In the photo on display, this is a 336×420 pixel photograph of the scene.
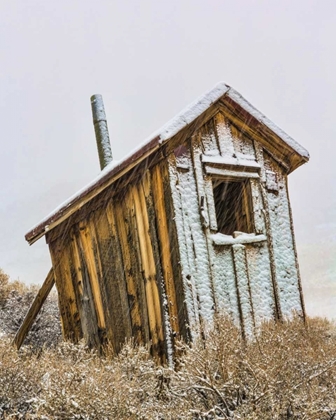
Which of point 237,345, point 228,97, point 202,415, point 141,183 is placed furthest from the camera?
point 228,97

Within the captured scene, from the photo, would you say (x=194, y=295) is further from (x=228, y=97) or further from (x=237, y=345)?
(x=228, y=97)

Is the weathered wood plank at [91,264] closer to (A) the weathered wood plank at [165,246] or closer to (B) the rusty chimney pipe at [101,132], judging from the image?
(A) the weathered wood plank at [165,246]

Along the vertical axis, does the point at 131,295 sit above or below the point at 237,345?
above

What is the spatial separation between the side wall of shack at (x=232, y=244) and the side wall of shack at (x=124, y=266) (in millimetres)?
204

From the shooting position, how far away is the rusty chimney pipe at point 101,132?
963 centimetres

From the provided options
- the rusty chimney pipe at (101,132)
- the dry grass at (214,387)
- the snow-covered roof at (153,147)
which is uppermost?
the rusty chimney pipe at (101,132)

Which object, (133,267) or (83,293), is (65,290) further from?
(133,267)

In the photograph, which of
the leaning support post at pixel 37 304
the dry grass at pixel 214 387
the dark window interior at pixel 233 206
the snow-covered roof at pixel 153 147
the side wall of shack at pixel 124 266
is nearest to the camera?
the dry grass at pixel 214 387

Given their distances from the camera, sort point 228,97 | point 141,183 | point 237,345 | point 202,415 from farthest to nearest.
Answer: point 228,97 → point 141,183 → point 237,345 → point 202,415

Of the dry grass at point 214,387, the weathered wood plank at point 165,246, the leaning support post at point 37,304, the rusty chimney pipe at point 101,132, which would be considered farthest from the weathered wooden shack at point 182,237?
the rusty chimney pipe at point 101,132

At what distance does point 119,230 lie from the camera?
6.15m

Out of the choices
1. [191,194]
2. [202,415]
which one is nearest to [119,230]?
[191,194]

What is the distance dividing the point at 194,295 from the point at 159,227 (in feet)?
2.97

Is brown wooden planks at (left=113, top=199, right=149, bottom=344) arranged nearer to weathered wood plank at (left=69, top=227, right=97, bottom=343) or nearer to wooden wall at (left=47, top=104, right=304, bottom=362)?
wooden wall at (left=47, top=104, right=304, bottom=362)
